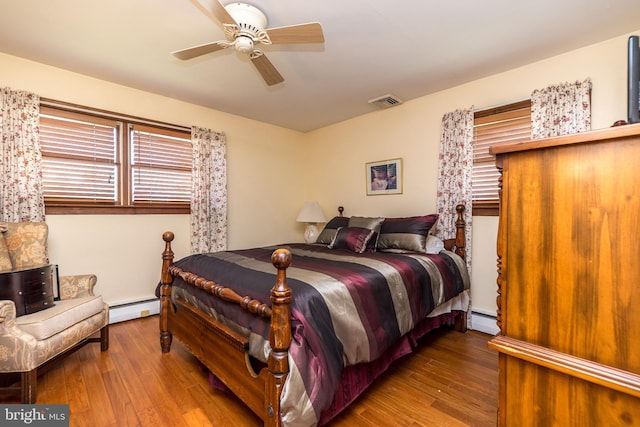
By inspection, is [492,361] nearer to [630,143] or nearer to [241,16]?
[630,143]

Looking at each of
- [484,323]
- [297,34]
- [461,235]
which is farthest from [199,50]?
[484,323]

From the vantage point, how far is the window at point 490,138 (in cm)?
271

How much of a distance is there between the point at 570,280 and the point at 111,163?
148 inches

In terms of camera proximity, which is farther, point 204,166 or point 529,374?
point 204,166

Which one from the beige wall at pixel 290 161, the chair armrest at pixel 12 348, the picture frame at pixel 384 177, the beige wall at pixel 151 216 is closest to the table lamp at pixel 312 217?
the beige wall at pixel 290 161

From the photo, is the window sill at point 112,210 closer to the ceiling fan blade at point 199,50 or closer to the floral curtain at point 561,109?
the ceiling fan blade at point 199,50

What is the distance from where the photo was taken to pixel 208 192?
358 cm

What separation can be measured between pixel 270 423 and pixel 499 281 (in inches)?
46.3

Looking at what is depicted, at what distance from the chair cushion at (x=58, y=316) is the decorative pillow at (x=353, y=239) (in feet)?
7.08

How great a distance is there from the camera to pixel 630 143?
27.0 inches

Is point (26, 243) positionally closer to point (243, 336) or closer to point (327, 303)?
point (243, 336)

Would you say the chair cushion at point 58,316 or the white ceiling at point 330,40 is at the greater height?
the white ceiling at point 330,40

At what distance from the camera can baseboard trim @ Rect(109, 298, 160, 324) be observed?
3.02m

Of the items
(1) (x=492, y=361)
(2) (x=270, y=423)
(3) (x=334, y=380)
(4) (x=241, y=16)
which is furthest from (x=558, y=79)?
(2) (x=270, y=423)
